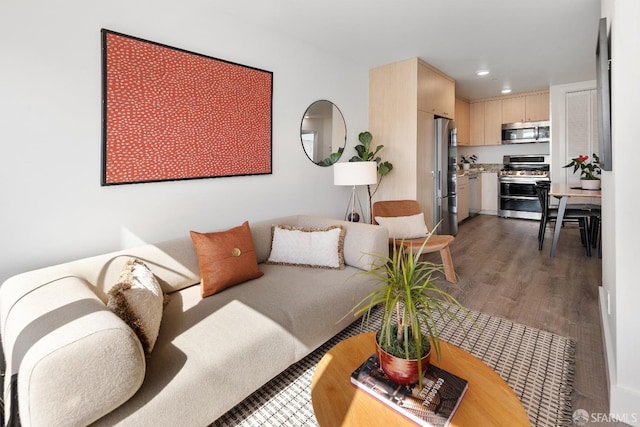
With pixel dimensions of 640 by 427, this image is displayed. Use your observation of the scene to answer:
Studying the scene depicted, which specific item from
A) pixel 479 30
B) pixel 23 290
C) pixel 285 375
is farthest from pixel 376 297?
pixel 479 30

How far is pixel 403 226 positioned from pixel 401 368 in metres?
2.32

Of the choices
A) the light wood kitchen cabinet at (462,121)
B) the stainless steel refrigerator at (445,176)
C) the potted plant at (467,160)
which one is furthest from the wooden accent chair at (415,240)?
the potted plant at (467,160)

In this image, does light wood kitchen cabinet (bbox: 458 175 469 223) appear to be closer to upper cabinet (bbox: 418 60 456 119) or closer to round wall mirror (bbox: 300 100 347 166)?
upper cabinet (bbox: 418 60 456 119)

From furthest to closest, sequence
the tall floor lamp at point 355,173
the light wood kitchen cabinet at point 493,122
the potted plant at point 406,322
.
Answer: the light wood kitchen cabinet at point 493,122 → the tall floor lamp at point 355,173 → the potted plant at point 406,322

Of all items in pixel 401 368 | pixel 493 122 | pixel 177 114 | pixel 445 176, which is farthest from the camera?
pixel 493 122

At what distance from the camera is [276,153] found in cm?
317

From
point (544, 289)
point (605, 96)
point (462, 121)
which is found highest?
point (462, 121)

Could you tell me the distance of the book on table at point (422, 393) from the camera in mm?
1025

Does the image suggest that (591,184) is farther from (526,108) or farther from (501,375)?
(501,375)

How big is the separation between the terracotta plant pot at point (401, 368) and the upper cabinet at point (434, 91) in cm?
354

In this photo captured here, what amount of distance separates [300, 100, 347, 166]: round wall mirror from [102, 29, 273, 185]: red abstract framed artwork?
0.55m

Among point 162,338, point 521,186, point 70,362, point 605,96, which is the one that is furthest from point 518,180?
point 70,362

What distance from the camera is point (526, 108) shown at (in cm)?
643

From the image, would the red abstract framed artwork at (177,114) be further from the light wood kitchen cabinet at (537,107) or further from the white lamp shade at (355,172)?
the light wood kitchen cabinet at (537,107)
